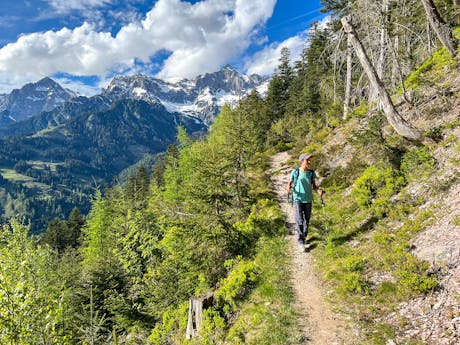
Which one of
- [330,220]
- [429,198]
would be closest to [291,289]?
[330,220]

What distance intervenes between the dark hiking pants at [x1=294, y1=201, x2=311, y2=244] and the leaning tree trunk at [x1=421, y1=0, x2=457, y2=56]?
34.1ft

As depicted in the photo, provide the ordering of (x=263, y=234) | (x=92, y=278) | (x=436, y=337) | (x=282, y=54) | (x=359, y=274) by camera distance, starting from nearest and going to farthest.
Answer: (x=436, y=337) < (x=359, y=274) < (x=263, y=234) < (x=92, y=278) < (x=282, y=54)

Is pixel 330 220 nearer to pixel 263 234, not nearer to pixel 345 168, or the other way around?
pixel 263 234

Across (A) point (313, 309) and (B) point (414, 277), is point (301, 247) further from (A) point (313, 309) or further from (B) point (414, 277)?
(B) point (414, 277)

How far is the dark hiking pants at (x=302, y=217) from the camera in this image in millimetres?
9898

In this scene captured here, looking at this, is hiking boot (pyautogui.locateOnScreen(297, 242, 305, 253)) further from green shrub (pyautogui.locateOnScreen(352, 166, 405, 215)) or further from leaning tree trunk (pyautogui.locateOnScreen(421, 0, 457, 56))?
leaning tree trunk (pyautogui.locateOnScreen(421, 0, 457, 56))

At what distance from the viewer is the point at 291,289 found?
8.34 m

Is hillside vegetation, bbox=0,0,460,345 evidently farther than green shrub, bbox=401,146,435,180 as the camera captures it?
No

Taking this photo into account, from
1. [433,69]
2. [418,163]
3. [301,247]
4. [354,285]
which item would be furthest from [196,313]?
[433,69]

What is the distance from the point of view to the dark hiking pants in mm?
9898

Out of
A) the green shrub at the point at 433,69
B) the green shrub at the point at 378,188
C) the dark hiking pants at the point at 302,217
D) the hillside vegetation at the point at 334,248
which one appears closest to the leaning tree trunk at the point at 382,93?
the hillside vegetation at the point at 334,248

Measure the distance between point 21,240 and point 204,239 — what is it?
56.4 feet

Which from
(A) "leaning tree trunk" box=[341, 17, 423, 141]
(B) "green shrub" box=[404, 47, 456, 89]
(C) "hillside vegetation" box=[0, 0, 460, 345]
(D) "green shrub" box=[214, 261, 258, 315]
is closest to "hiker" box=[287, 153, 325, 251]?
(C) "hillside vegetation" box=[0, 0, 460, 345]

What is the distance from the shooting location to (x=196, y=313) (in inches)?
360
